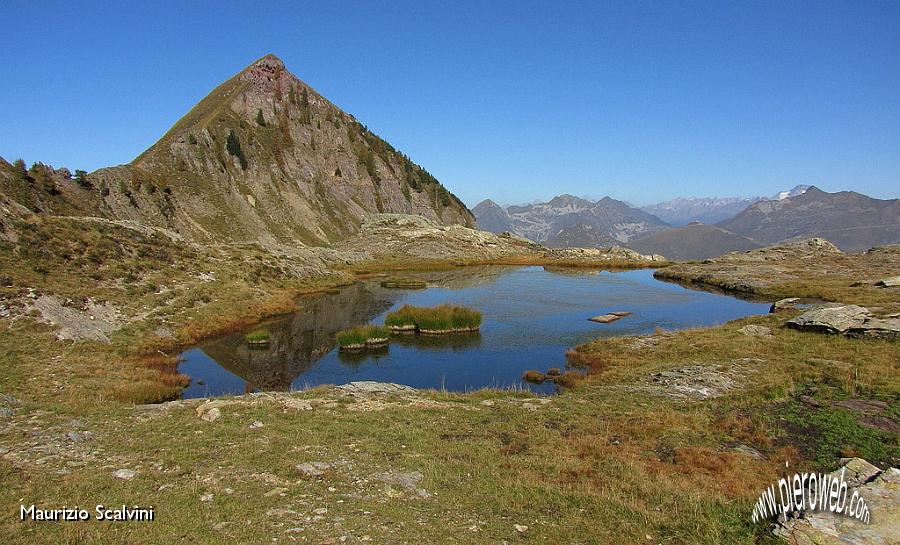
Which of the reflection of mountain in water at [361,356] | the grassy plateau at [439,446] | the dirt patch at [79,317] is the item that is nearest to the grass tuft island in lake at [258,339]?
the reflection of mountain in water at [361,356]

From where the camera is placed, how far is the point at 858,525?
33.0 feet

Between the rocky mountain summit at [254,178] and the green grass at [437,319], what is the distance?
43.2 meters

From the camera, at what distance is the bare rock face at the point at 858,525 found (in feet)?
31.8

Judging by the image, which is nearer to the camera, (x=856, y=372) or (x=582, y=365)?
(x=856, y=372)

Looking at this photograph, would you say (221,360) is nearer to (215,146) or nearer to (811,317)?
(811,317)

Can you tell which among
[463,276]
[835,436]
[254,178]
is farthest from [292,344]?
[254,178]

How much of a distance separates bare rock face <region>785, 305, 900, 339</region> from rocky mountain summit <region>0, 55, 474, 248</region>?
75581 mm

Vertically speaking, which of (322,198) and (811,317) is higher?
(322,198)

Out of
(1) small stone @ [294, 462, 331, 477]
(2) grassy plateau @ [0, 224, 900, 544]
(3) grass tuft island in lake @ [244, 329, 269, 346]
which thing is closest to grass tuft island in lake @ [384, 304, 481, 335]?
(3) grass tuft island in lake @ [244, 329, 269, 346]

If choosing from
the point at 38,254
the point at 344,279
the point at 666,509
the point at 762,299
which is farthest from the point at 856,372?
the point at 344,279

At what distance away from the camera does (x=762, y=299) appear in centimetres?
7131

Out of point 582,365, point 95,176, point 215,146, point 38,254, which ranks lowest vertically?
point 582,365

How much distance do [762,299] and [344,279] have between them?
66748 mm

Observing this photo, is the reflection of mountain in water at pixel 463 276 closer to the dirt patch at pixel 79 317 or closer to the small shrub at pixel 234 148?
the dirt patch at pixel 79 317
